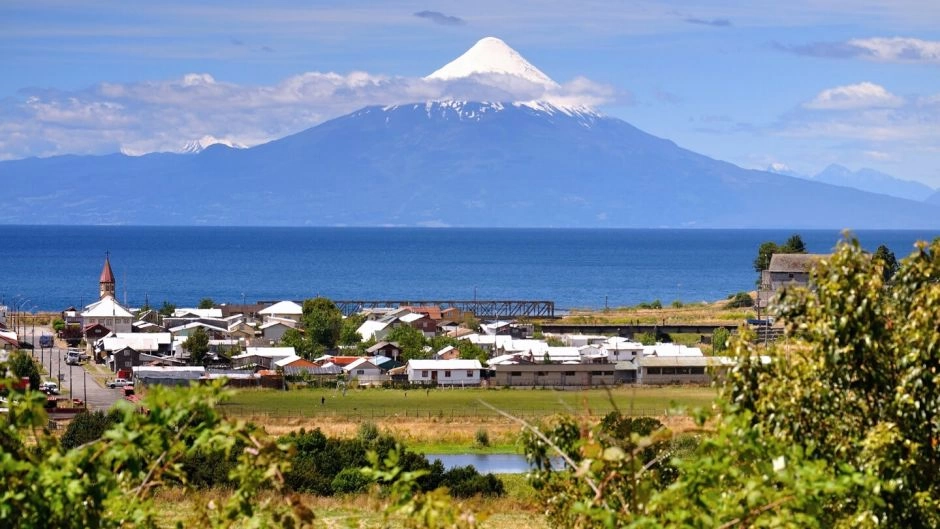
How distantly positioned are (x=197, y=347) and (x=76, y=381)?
25.9ft

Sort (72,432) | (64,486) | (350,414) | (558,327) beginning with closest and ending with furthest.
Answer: (64,486)
(72,432)
(350,414)
(558,327)

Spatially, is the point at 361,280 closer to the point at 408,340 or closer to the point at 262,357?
the point at 408,340

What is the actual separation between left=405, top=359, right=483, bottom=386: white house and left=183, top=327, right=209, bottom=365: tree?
9663 mm

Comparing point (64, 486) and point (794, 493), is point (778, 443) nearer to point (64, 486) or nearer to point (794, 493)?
point (794, 493)

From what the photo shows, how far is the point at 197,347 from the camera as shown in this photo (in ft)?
182

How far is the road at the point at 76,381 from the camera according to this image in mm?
42062

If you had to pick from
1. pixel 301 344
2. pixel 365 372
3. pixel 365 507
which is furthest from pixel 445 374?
pixel 365 507

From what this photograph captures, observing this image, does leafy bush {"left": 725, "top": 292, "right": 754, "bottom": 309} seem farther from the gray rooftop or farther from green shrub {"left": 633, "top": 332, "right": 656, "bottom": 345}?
green shrub {"left": 633, "top": 332, "right": 656, "bottom": 345}

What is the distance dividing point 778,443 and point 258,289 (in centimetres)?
13233

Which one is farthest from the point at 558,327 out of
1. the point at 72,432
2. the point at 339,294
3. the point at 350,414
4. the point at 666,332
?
the point at 339,294

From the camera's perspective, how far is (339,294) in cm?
12875

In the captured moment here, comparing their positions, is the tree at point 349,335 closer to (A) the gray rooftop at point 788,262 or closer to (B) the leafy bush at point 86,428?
(A) the gray rooftop at point 788,262

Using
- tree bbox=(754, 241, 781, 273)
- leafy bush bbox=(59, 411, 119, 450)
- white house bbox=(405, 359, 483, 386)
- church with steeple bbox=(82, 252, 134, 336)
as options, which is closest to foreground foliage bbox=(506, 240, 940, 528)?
leafy bush bbox=(59, 411, 119, 450)

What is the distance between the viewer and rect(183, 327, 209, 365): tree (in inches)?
2160
